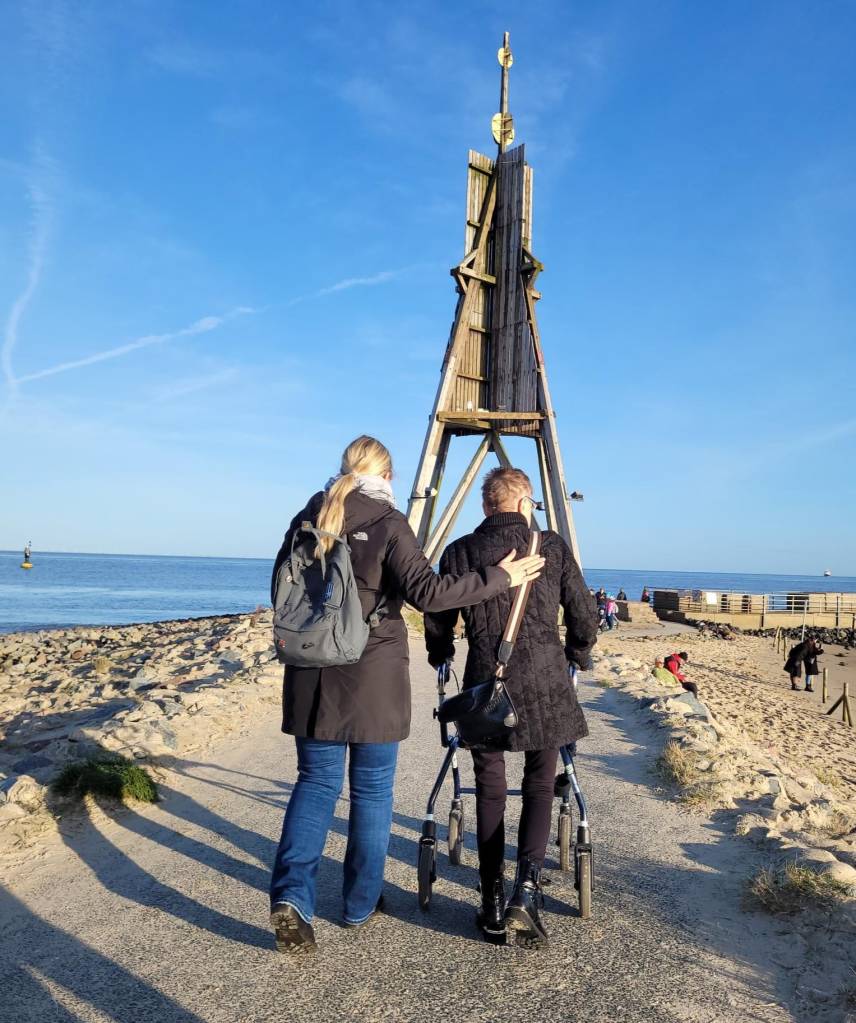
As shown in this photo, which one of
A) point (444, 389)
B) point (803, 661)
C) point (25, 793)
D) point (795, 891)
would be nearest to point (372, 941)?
point (795, 891)

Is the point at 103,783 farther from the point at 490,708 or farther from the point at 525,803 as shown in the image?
the point at 490,708

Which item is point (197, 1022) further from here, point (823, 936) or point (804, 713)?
point (804, 713)

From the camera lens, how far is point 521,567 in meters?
3.29

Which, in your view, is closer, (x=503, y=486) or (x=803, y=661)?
(x=503, y=486)

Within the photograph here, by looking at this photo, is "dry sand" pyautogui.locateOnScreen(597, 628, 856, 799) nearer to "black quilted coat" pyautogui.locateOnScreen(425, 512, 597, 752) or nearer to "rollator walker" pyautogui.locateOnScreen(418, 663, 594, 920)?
"rollator walker" pyautogui.locateOnScreen(418, 663, 594, 920)

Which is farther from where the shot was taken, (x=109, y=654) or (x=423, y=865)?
(x=109, y=654)

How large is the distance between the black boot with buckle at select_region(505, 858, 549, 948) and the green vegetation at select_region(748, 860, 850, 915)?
3.39ft

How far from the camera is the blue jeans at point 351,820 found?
3.12 meters

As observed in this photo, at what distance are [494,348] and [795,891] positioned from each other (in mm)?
11364

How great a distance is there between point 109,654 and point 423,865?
15290 millimetres

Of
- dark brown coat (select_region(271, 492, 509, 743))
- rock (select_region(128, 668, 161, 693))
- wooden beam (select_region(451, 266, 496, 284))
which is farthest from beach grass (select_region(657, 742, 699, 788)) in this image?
wooden beam (select_region(451, 266, 496, 284))

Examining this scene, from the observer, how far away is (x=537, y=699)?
3.31 metres

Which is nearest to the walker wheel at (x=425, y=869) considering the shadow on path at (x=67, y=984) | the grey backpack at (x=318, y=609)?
the grey backpack at (x=318, y=609)

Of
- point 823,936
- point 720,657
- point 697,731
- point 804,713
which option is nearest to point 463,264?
point 697,731
